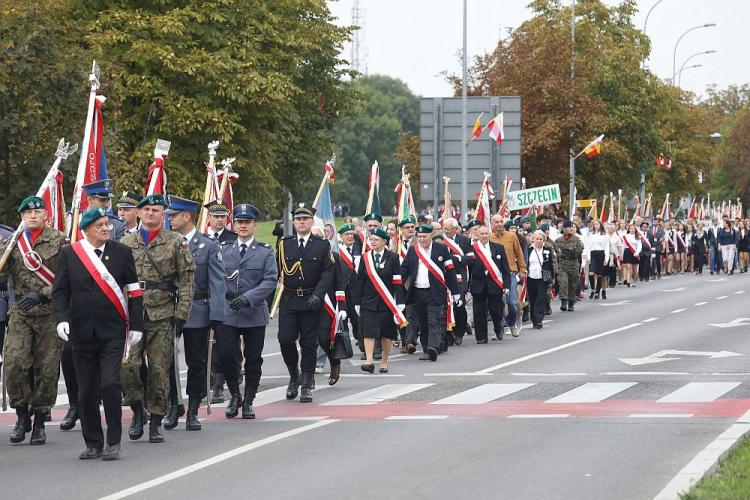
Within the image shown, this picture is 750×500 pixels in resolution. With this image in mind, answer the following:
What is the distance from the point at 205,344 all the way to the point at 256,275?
116cm

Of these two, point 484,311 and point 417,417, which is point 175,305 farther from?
point 484,311

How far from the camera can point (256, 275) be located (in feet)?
45.7

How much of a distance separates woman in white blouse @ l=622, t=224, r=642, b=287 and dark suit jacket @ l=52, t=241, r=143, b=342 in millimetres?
32857

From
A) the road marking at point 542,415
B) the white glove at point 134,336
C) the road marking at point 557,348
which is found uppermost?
the white glove at point 134,336

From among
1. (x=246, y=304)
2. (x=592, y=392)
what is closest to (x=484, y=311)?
(x=592, y=392)

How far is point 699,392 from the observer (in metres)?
15.4

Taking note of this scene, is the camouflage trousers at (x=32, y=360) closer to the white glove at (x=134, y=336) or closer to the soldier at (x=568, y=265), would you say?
the white glove at (x=134, y=336)

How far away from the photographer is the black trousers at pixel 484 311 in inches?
921

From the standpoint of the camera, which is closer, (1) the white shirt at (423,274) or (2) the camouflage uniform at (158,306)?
(2) the camouflage uniform at (158,306)

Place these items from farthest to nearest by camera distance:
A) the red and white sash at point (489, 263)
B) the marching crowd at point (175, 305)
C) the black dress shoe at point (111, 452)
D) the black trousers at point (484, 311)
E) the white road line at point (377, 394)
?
the black trousers at point (484, 311)
the red and white sash at point (489, 263)
the white road line at point (377, 394)
the marching crowd at point (175, 305)
the black dress shoe at point (111, 452)

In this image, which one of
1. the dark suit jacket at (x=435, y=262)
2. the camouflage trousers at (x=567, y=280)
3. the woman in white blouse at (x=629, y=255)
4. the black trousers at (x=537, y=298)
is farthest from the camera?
the woman in white blouse at (x=629, y=255)

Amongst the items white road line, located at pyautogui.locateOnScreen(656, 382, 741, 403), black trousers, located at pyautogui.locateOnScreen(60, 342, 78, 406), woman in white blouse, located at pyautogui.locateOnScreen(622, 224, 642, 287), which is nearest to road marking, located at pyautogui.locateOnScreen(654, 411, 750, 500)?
white road line, located at pyautogui.locateOnScreen(656, 382, 741, 403)

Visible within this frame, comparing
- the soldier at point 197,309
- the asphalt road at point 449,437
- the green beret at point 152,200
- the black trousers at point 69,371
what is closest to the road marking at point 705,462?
the asphalt road at point 449,437

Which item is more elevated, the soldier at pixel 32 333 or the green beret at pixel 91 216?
the green beret at pixel 91 216
